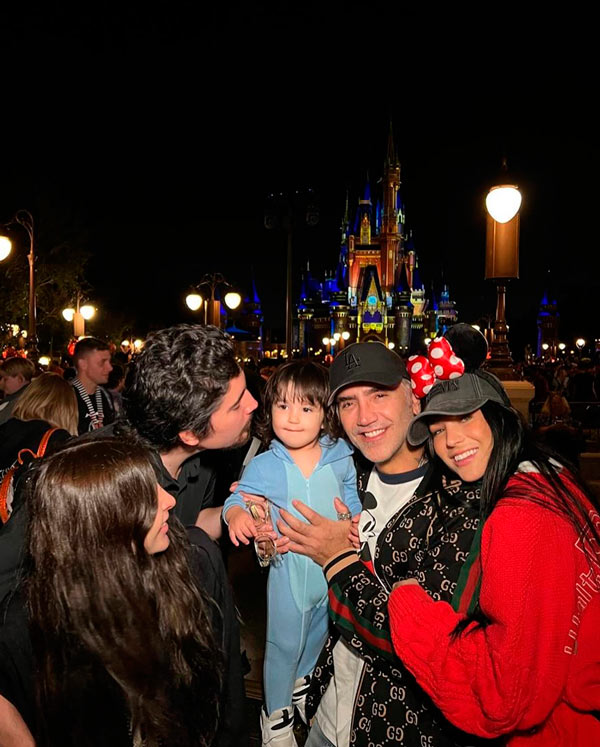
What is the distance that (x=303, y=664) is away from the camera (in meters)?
3.15

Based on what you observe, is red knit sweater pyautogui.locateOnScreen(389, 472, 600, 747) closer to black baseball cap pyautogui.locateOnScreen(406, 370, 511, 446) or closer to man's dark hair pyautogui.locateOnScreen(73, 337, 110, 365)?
black baseball cap pyautogui.locateOnScreen(406, 370, 511, 446)

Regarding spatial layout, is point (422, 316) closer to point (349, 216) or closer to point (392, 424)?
point (349, 216)

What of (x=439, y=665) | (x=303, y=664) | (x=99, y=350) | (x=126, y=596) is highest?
(x=99, y=350)

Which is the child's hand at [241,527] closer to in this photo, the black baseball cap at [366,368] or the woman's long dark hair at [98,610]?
the black baseball cap at [366,368]

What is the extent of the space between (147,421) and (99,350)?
5.16 m

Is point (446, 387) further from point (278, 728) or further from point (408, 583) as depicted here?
point (278, 728)

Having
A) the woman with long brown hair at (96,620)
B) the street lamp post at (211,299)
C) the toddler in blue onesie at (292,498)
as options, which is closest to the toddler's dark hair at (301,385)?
the toddler in blue onesie at (292,498)

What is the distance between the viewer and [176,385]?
2529 millimetres

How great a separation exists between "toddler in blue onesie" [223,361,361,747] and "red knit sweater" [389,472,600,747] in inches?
52.2

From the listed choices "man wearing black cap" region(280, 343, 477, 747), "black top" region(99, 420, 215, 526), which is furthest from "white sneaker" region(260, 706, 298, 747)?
"black top" region(99, 420, 215, 526)

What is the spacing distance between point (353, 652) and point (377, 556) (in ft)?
1.56

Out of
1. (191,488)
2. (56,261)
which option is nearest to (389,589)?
(191,488)

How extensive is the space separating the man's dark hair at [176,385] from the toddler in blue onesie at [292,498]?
74 centimetres

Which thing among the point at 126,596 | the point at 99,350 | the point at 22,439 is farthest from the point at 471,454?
the point at 99,350
